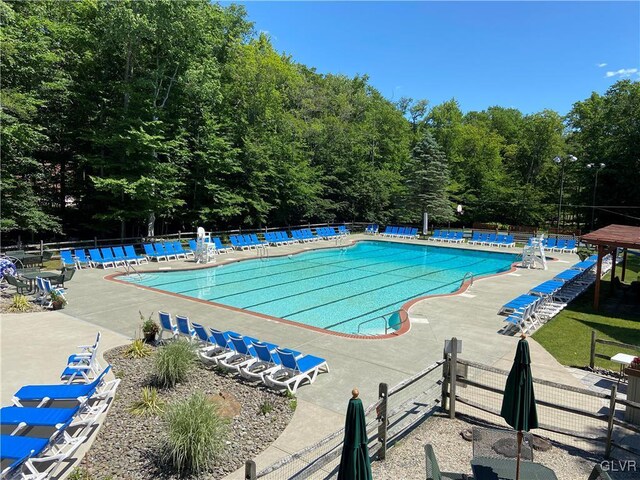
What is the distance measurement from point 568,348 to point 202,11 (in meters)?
23.4

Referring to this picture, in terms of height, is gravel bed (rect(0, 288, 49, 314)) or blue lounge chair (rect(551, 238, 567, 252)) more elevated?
blue lounge chair (rect(551, 238, 567, 252))

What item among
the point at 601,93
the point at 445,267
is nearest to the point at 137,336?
the point at 445,267

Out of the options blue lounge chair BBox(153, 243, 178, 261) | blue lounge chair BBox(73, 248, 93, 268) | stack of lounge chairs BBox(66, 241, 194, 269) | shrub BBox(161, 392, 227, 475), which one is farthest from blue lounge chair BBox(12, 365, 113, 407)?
blue lounge chair BBox(153, 243, 178, 261)

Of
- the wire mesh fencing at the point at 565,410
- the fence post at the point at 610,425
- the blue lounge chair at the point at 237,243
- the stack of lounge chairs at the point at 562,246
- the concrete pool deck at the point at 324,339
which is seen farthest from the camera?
the stack of lounge chairs at the point at 562,246

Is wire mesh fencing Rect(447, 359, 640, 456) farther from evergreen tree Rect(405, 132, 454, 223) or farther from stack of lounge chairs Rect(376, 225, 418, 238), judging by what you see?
evergreen tree Rect(405, 132, 454, 223)

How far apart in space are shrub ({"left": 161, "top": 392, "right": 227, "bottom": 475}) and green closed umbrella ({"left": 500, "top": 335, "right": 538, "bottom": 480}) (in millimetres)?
3524

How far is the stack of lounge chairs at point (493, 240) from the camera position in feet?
95.5

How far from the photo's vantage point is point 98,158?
21.7 metres

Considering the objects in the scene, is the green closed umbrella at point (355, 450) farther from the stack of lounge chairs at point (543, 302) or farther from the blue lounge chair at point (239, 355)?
the stack of lounge chairs at point (543, 302)

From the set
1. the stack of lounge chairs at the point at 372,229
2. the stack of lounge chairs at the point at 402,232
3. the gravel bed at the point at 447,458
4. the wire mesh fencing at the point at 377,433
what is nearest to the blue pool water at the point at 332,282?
the wire mesh fencing at the point at 377,433

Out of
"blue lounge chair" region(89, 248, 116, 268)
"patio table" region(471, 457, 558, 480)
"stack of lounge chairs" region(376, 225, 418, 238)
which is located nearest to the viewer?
"patio table" region(471, 457, 558, 480)

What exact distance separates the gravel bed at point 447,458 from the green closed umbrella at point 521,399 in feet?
3.95

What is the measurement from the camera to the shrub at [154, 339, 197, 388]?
24.0 ft

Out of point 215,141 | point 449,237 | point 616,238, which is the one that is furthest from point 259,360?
point 449,237
